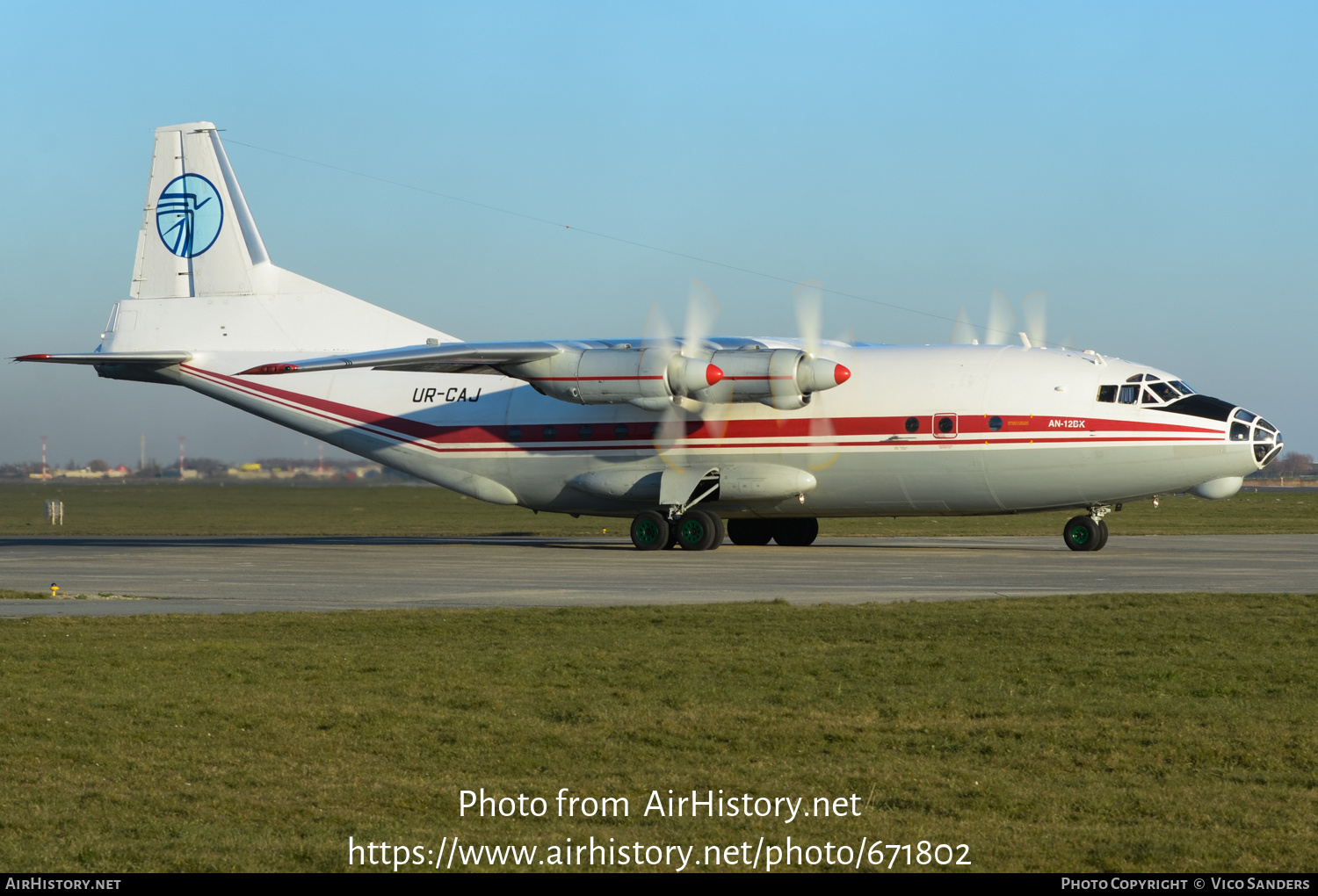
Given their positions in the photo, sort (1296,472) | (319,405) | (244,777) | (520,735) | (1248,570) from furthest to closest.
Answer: (1296,472) < (319,405) < (1248,570) < (520,735) < (244,777)

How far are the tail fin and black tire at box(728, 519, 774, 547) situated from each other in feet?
46.0

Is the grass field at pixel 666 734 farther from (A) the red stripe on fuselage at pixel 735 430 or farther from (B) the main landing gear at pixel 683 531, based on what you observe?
(B) the main landing gear at pixel 683 531

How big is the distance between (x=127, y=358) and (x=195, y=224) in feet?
14.1

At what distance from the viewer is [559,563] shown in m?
25.3

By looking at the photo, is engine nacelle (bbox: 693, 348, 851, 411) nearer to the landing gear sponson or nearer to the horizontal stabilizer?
the landing gear sponson

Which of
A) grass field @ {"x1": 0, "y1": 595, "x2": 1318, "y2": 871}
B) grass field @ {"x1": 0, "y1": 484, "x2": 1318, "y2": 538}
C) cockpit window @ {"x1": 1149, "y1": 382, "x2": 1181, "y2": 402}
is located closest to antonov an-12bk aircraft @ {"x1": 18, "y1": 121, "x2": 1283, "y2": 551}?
cockpit window @ {"x1": 1149, "y1": 382, "x2": 1181, "y2": 402}

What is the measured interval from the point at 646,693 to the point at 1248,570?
51.4 ft

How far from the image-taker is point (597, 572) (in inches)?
904

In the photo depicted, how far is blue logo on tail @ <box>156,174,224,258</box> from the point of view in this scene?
33.9 metres

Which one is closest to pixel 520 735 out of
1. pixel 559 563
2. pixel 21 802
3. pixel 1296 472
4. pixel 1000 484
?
pixel 21 802

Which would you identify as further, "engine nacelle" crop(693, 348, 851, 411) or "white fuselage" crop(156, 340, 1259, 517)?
"engine nacelle" crop(693, 348, 851, 411)
